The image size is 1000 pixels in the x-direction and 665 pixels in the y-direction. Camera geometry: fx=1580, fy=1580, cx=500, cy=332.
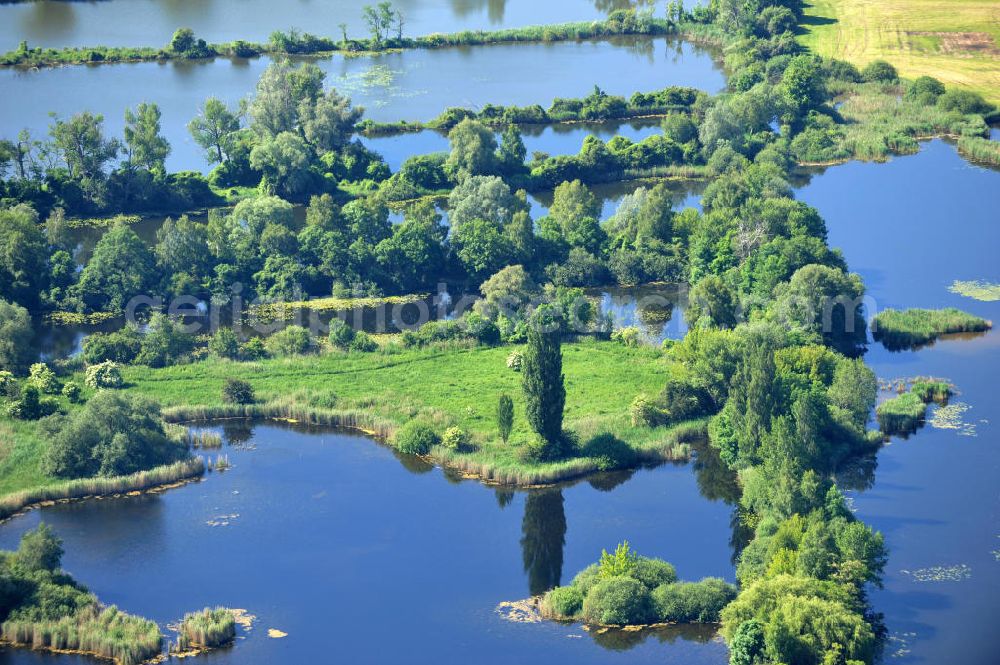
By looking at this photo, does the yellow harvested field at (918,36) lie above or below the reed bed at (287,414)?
above

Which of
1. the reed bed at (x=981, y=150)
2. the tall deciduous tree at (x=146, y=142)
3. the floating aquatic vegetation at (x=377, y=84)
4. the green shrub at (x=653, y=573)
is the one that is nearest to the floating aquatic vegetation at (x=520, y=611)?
the green shrub at (x=653, y=573)

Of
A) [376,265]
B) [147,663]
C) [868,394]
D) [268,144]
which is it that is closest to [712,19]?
[268,144]

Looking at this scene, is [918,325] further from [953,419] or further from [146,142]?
[146,142]

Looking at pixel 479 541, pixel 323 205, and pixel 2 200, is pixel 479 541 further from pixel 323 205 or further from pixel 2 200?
pixel 2 200

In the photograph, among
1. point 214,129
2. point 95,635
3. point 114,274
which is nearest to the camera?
point 95,635

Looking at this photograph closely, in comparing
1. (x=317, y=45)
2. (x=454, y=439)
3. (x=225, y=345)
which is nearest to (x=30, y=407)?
(x=225, y=345)

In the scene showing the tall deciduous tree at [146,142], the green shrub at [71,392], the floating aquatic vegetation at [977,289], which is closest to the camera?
the green shrub at [71,392]

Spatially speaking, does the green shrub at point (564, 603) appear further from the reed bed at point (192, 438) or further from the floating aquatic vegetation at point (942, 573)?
the reed bed at point (192, 438)
